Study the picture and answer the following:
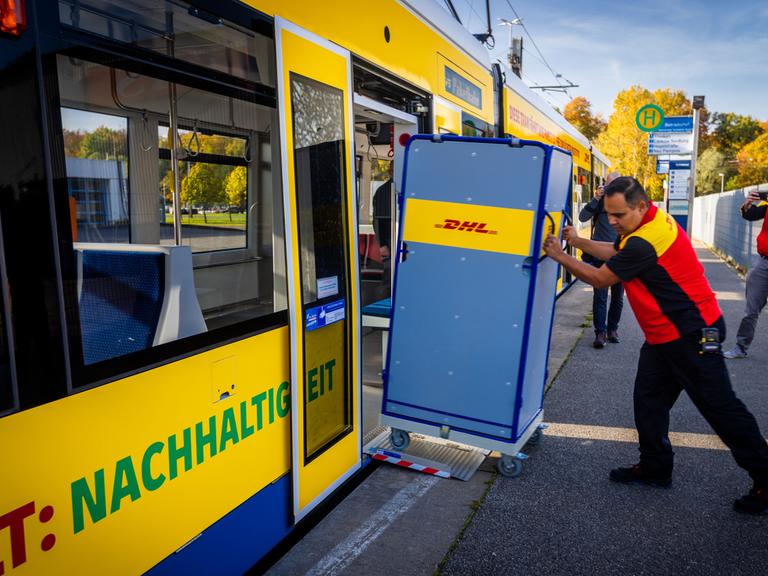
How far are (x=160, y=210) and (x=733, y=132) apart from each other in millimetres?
77814

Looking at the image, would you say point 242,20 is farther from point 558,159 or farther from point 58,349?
point 558,159

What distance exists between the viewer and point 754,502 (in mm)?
3426

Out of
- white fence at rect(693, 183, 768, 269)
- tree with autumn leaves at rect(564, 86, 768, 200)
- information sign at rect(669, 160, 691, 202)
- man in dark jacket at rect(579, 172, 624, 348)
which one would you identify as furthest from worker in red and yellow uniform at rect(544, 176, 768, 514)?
tree with autumn leaves at rect(564, 86, 768, 200)

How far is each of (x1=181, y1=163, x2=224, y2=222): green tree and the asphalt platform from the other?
2113 mm

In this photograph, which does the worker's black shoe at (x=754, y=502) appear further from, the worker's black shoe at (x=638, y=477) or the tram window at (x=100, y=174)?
the tram window at (x=100, y=174)

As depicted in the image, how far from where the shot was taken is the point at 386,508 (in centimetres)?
352

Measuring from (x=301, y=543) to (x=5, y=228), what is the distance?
6.99 ft

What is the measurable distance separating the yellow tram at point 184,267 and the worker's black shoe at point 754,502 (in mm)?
2086

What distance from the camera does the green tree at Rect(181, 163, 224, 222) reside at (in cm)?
432

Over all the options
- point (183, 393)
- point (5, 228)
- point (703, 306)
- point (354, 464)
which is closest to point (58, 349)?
point (5, 228)

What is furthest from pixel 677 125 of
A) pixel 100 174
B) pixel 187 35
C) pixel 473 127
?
pixel 187 35

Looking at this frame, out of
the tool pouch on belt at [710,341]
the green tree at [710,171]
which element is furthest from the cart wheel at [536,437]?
the green tree at [710,171]

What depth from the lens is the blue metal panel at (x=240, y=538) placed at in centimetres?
233

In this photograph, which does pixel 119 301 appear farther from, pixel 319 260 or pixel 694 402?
pixel 694 402
